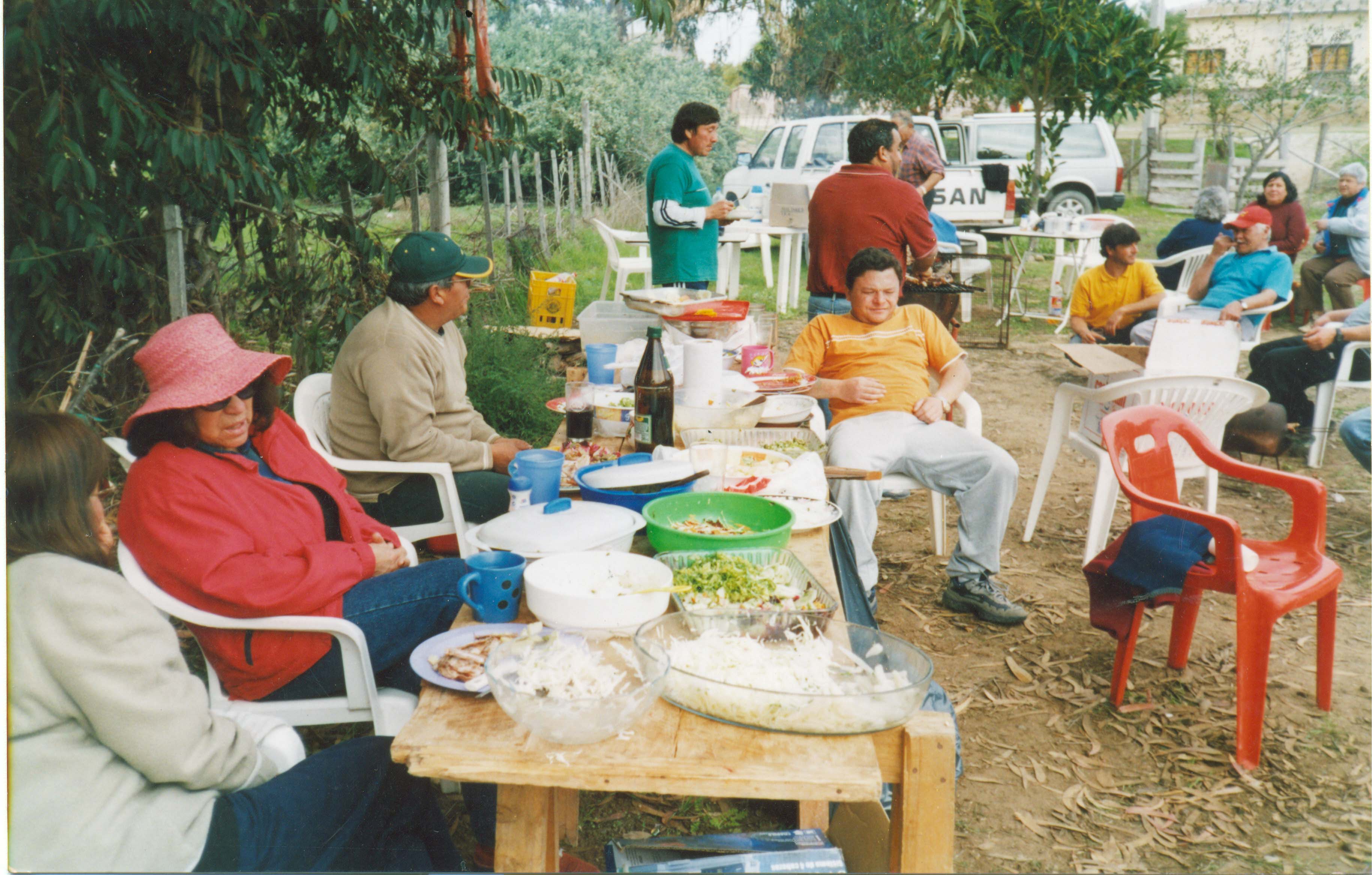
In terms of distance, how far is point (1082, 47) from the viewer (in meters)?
10.1

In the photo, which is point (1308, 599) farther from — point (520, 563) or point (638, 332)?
point (638, 332)

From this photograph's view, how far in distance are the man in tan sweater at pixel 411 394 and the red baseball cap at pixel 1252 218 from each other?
5.11 meters

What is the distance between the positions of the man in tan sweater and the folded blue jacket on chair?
202 cm

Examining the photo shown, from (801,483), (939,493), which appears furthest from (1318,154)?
(801,483)

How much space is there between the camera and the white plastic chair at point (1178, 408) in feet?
12.0

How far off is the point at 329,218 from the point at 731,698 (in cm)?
367

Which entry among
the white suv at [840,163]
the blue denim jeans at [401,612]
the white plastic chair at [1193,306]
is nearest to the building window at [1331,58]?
the white plastic chair at [1193,306]

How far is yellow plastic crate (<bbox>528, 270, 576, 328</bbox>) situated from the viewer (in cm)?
696

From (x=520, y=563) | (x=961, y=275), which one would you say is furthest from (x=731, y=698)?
(x=961, y=275)

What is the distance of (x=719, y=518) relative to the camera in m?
2.06

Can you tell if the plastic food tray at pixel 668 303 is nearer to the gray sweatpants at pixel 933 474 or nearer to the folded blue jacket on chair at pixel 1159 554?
the gray sweatpants at pixel 933 474

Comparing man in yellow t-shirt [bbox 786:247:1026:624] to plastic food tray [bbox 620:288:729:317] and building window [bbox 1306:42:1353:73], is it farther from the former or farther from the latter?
building window [bbox 1306:42:1353:73]

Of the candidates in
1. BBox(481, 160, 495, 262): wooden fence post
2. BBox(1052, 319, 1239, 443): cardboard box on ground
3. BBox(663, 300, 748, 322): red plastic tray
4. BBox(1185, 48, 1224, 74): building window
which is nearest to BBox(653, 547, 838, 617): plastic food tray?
BBox(663, 300, 748, 322): red plastic tray

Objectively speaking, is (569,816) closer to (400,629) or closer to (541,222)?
(400,629)
